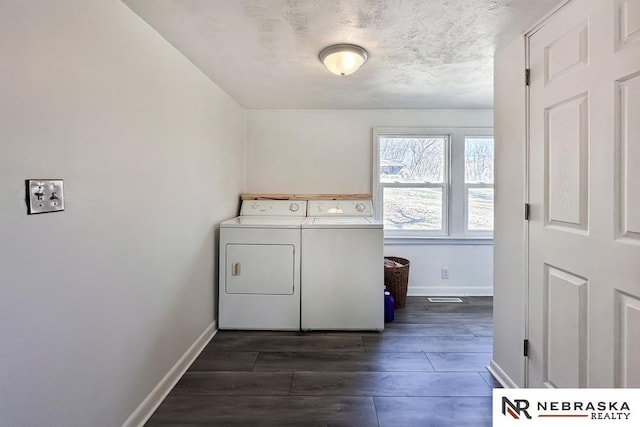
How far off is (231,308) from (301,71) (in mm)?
1981

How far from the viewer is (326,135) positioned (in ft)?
11.2

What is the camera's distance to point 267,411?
1.62m

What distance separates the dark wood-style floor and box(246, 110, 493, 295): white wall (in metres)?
0.81

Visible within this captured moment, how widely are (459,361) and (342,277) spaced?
40.2 inches

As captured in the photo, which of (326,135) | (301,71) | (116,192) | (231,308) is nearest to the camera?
(116,192)

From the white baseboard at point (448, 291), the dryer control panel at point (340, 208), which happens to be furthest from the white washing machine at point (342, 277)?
the white baseboard at point (448, 291)

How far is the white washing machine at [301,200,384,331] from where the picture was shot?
8.36 feet

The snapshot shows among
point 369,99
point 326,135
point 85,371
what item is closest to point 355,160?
point 326,135

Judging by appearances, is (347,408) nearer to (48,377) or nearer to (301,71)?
(48,377)

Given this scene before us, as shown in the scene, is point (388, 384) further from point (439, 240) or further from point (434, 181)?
point (434, 181)

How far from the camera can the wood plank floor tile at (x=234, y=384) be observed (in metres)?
1.77

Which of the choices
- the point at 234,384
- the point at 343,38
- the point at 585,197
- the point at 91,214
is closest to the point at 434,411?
the point at 234,384

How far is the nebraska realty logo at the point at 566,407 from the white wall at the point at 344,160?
6.91 feet

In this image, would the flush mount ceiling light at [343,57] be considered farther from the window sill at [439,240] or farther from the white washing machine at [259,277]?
the window sill at [439,240]
